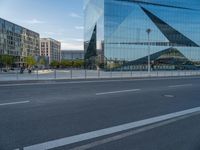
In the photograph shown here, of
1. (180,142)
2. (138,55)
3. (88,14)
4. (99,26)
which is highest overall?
(88,14)

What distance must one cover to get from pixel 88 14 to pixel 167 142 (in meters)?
83.5

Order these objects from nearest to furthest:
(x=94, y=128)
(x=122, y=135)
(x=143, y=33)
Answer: (x=122, y=135), (x=94, y=128), (x=143, y=33)

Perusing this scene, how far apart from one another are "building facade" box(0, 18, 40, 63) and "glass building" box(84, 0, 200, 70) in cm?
5448

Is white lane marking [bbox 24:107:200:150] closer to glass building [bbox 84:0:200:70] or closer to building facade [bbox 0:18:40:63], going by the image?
glass building [bbox 84:0:200:70]

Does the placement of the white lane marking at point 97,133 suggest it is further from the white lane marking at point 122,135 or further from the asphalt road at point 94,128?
the white lane marking at point 122,135

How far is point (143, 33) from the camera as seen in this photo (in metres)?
73.4

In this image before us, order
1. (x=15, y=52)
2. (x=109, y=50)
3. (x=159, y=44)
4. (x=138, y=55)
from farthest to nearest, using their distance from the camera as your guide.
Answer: (x=15, y=52)
(x=159, y=44)
(x=138, y=55)
(x=109, y=50)

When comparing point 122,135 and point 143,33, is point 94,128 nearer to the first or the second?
point 122,135

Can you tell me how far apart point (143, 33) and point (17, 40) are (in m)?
88.8

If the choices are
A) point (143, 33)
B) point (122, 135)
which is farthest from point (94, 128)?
point (143, 33)

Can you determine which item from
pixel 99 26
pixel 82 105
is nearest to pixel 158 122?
pixel 82 105

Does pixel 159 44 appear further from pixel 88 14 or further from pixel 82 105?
pixel 82 105

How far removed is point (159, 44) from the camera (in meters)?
75.8

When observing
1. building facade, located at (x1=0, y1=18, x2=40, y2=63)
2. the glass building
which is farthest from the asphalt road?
building facade, located at (x1=0, y1=18, x2=40, y2=63)
